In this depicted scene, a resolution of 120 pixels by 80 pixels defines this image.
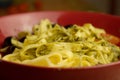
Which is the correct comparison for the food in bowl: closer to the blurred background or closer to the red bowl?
the red bowl

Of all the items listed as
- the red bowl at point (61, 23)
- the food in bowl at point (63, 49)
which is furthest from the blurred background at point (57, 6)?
the food in bowl at point (63, 49)

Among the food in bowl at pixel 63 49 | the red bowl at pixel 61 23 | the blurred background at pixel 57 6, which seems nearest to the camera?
the red bowl at pixel 61 23

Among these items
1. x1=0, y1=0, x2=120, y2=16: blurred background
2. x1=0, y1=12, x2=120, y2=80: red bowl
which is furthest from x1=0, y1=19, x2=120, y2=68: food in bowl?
x1=0, y1=0, x2=120, y2=16: blurred background

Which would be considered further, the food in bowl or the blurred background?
the blurred background

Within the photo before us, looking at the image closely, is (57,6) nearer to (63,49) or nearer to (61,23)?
(61,23)

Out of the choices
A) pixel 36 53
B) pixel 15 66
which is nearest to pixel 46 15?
pixel 36 53

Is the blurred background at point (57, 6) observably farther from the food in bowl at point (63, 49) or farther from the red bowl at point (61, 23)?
the food in bowl at point (63, 49)
